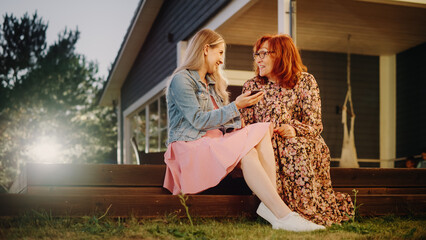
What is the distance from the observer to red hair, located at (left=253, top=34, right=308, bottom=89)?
3.26m

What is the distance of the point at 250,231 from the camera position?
2678 millimetres

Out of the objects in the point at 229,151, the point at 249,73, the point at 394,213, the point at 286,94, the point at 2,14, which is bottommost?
the point at 394,213

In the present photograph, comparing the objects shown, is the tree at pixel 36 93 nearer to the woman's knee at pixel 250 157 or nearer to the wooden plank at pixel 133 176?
the wooden plank at pixel 133 176

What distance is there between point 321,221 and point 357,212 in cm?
57

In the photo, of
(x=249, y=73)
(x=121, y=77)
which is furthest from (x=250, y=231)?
(x=121, y=77)

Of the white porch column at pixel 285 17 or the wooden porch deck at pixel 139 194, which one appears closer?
the wooden porch deck at pixel 139 194

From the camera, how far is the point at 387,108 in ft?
28.9

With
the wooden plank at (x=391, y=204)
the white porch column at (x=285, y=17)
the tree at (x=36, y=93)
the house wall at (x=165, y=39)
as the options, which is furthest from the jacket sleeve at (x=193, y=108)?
the tree at (x=36, y=93)

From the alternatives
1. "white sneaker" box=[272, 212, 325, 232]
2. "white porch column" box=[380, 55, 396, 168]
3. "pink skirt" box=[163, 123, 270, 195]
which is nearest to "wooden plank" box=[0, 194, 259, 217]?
"pink skirt" box=[163, 123, 270, 195]

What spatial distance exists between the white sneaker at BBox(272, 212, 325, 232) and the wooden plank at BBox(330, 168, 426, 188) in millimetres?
1168

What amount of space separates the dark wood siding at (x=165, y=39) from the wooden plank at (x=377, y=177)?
300cm

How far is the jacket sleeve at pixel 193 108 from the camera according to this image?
3.02m

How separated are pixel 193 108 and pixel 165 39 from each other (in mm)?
6867

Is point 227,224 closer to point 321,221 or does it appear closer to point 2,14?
point 321,221
